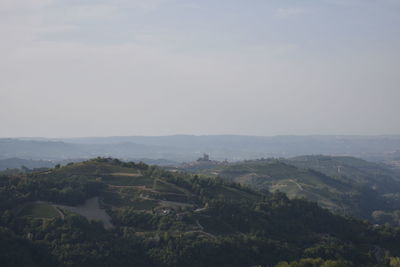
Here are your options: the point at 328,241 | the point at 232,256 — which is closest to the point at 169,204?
the point at 232,256

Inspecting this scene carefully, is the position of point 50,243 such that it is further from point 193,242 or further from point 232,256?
point 232,256

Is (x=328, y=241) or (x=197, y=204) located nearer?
(x=328, y=241)

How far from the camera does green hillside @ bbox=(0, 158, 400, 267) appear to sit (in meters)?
79.9

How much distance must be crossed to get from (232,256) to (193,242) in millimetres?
7391

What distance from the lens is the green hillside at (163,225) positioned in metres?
79.9

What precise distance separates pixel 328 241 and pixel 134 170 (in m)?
55.6

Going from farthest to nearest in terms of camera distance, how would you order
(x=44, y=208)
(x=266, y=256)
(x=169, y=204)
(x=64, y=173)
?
(x=64, y=173) < (x=169, y=204) < (x=44, y=208) < (x=266, y=256)

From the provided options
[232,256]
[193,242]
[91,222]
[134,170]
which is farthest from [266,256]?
[134,170]

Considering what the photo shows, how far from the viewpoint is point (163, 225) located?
92.6 m

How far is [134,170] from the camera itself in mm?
127812

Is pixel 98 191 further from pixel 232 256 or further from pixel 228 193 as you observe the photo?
pixel 232 256

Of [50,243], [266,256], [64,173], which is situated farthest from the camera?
[64,173]

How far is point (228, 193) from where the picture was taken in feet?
398

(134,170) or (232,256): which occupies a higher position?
(134,170)
